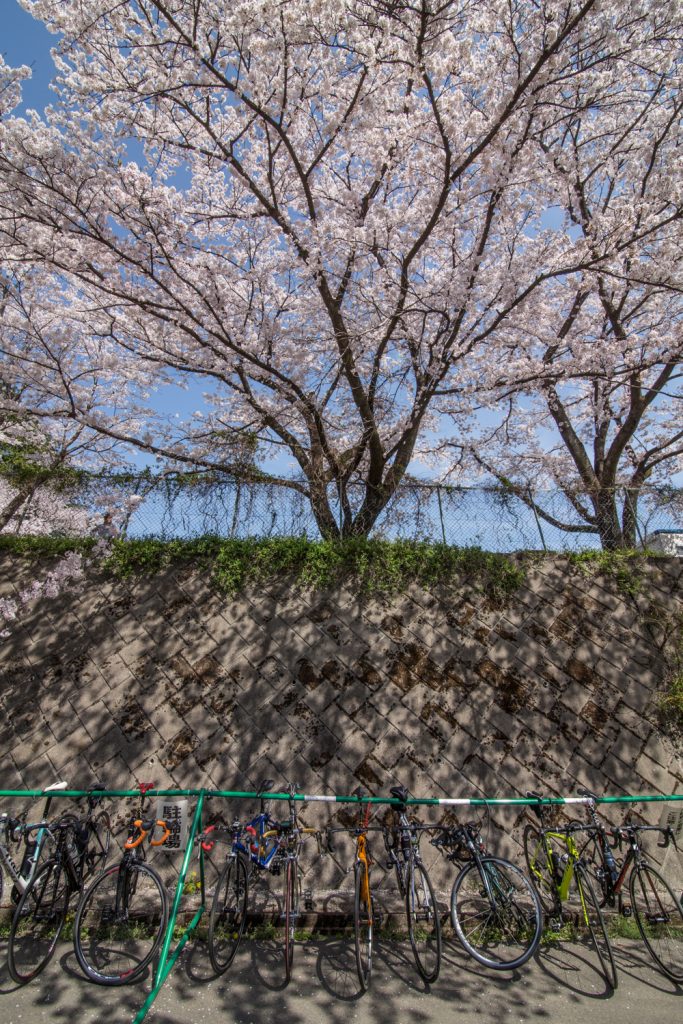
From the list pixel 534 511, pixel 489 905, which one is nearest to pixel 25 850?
pixel 489 905

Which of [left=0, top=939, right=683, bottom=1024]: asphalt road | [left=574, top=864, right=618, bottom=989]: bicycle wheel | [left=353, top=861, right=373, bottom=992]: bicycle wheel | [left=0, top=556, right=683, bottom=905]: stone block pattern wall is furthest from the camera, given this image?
[left=0, top=556, right=683, bottom=905]: stone block pattern wall

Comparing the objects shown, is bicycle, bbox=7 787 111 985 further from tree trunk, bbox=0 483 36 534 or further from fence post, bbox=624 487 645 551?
fence post, bbox=624 487 645 551

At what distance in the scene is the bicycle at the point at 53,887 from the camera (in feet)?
13.7

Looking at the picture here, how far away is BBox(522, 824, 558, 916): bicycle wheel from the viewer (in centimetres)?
474

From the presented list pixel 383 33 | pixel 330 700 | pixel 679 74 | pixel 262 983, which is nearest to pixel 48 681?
pixel 330 700

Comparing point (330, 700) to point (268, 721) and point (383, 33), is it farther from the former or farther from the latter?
point (383, 33)

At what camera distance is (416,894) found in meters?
4.25

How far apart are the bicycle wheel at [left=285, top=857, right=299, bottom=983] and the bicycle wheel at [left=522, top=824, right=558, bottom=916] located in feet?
7.24

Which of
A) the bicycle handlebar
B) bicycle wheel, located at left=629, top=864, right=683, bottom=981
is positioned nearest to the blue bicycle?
the bicycle handlebar

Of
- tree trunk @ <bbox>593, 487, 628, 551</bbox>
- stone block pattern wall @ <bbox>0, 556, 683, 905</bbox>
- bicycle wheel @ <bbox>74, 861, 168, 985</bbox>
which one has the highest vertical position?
tree trunk @ <bbox>593, 487, 628, 551</bbox>

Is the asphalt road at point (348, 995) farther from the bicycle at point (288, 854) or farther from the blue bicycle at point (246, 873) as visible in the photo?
the bicycle at point (288, 854)

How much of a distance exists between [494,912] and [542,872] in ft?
2.89

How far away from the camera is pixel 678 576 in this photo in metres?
7.65

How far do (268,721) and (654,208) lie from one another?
1042 cm
